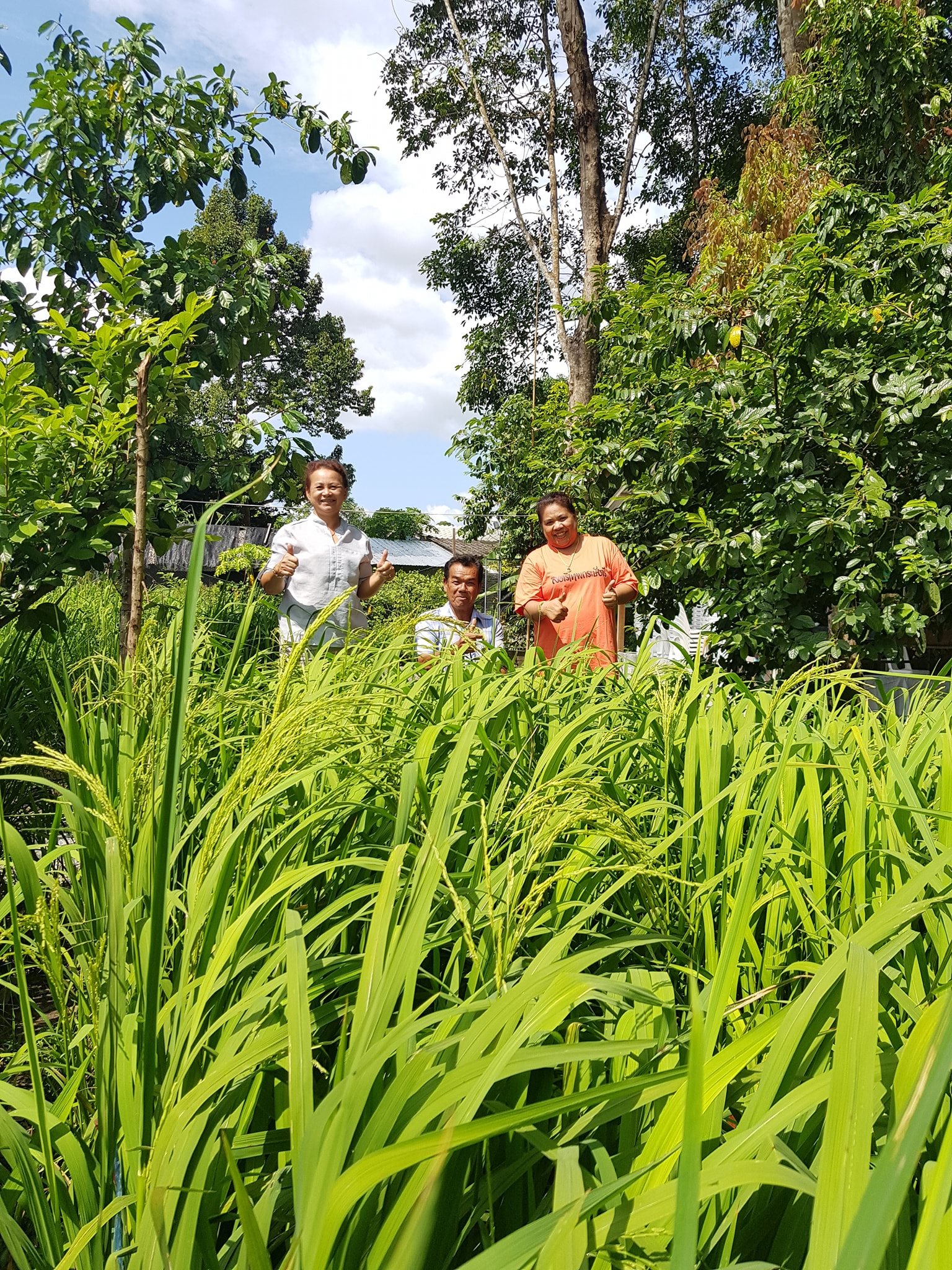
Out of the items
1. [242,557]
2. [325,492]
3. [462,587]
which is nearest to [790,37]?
[462,587]

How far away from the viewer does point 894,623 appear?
3.88 m

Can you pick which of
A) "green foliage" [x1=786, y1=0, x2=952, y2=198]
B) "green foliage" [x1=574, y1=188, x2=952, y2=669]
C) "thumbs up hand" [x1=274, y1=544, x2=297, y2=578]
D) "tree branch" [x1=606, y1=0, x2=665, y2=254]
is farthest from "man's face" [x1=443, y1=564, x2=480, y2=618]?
"tree branch" [x1=606, y1=0, x2=665, y2=254]

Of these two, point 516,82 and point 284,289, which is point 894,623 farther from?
point 516,82

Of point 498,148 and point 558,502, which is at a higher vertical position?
point 498,148

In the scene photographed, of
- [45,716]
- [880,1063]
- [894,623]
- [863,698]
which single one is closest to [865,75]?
[894,623]

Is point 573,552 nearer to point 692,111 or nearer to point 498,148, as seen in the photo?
point 498,148

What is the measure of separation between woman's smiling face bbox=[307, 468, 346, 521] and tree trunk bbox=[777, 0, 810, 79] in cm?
1046

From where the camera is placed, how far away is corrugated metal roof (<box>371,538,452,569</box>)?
3753cm

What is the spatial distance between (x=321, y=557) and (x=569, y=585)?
43.8 inches

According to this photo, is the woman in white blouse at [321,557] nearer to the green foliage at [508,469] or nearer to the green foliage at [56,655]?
the green foliage at [56,655]

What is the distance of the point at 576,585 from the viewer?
4.04m

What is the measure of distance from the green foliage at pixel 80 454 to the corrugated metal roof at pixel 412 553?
32730mm

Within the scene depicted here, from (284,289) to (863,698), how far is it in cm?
318

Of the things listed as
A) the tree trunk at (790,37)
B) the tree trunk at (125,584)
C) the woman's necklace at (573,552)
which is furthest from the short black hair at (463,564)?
the tree trunk at (790,37)
